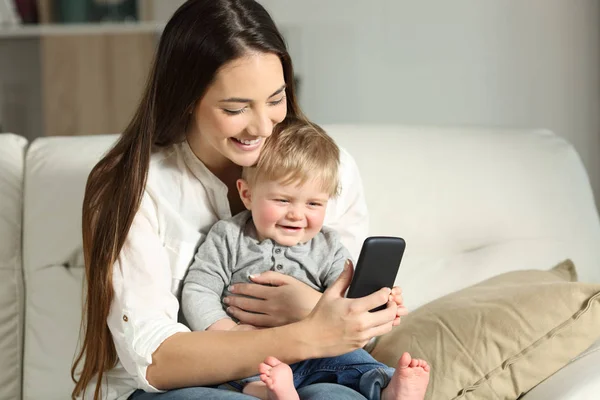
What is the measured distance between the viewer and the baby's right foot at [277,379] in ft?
4.24

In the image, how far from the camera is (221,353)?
4.53 feet

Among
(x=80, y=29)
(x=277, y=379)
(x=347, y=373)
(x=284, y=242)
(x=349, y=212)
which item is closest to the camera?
(x=277, y=379)

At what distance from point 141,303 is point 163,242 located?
0.17 meters

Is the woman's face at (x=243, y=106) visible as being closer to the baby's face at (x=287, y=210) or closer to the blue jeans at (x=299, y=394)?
the baby's face at (x=287, y=210)

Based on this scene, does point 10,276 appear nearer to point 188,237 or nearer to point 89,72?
point 188,237

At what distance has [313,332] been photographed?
1.37m

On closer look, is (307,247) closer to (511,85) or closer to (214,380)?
(214,380)

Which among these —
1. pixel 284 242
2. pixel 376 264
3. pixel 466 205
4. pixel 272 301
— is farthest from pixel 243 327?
pixel 466 205

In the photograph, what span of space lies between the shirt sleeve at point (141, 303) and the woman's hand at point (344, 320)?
0.77 feet

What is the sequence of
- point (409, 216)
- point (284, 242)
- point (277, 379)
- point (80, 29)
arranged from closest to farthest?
point (277, 379) → point (284, 242) → point (409, 216) → point (80, 29)

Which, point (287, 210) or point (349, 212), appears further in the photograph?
point (349, 212)

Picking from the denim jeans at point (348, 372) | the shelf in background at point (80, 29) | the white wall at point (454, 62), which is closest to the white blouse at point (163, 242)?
the denim jeans at point (348, 372)

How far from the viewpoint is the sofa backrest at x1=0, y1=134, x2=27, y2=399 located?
5.86 ft

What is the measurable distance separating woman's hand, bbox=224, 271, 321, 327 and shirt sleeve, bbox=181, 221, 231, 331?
0.11 feet
